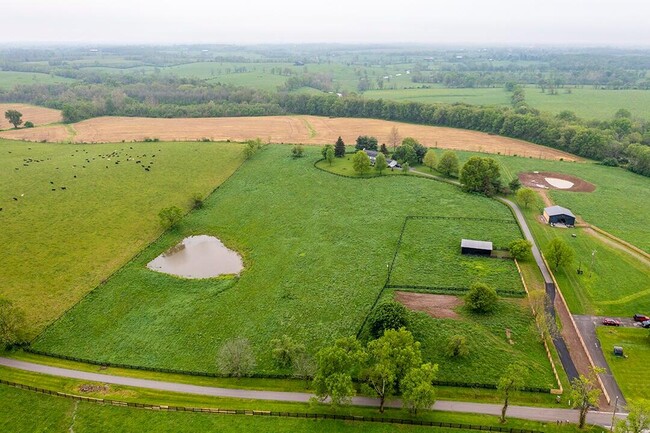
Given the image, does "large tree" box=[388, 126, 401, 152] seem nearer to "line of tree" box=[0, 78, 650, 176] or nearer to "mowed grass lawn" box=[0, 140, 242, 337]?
"line of tree" box=[0, 78, 650, 176]

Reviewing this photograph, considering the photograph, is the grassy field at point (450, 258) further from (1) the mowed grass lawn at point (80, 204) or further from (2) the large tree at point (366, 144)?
(2) the large tree at point (366, 144)

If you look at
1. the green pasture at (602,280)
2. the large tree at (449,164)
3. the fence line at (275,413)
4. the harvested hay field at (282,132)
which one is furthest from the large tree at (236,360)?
the harvested hay field at (282,132)

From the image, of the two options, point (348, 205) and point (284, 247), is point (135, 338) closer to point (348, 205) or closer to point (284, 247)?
point (284, 247)

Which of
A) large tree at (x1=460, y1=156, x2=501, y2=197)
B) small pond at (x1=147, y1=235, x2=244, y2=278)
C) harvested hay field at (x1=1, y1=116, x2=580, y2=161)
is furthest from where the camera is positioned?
harvested hay field at (x1=1, y1=116, x2=580, y2=161)

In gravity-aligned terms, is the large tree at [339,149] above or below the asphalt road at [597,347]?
above

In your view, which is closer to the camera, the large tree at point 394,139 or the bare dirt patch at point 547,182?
the bare dirt patch at point 547,182

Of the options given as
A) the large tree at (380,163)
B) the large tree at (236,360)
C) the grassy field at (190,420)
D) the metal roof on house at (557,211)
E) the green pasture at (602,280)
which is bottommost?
the grassy field at (190,420)

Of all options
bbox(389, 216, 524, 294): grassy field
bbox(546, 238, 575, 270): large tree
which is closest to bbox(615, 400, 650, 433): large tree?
bbox(389, 216, 524, 294): grassy field

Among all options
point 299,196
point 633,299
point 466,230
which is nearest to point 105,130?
point 299,196
